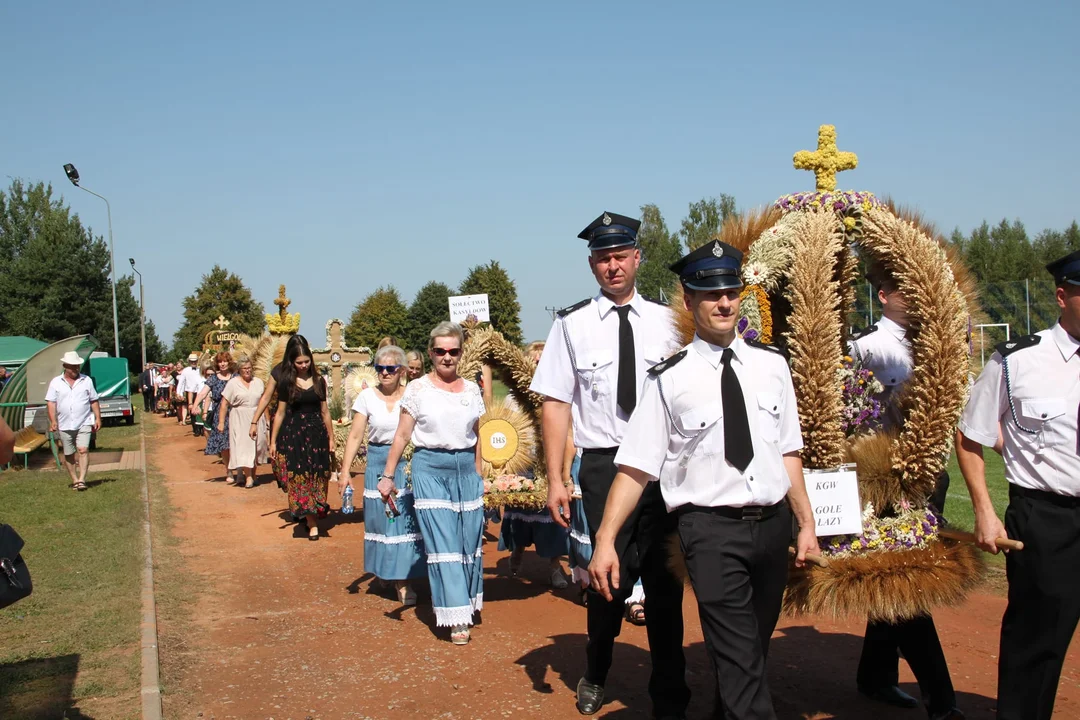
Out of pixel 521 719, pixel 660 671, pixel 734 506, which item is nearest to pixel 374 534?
pixel 521 719

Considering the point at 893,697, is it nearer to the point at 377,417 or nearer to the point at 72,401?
the point at 377,417

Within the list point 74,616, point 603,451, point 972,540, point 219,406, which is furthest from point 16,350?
point 972,540

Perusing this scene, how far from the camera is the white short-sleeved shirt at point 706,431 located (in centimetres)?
368

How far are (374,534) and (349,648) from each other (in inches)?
63.6

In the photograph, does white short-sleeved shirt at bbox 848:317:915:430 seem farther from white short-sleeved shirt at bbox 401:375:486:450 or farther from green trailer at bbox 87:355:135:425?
green trailer at bbox 87:355:135:425

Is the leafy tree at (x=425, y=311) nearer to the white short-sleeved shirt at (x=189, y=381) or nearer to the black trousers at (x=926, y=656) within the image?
the white short-sleeved shirt at (x=189, y=381)

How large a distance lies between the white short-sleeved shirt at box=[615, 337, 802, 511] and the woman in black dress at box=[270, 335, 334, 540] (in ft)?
24.6

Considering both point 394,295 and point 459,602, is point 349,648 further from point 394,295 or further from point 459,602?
point 394,295

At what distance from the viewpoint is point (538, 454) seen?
862 cm

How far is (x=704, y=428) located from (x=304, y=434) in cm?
786

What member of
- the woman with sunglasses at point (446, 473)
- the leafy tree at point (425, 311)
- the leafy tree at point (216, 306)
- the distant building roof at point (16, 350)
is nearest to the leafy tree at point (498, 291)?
the leafy tree at point (425, 311)

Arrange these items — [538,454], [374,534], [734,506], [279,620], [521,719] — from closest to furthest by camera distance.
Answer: [734,506] < [521,719] < [279,620] < [374,534] < [538,454]

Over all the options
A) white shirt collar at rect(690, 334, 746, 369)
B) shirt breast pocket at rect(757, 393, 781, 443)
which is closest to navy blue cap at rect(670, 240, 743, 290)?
white shirt collar at rect(690, 334, 746, 369)

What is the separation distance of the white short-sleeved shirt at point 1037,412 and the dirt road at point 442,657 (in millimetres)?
1302
